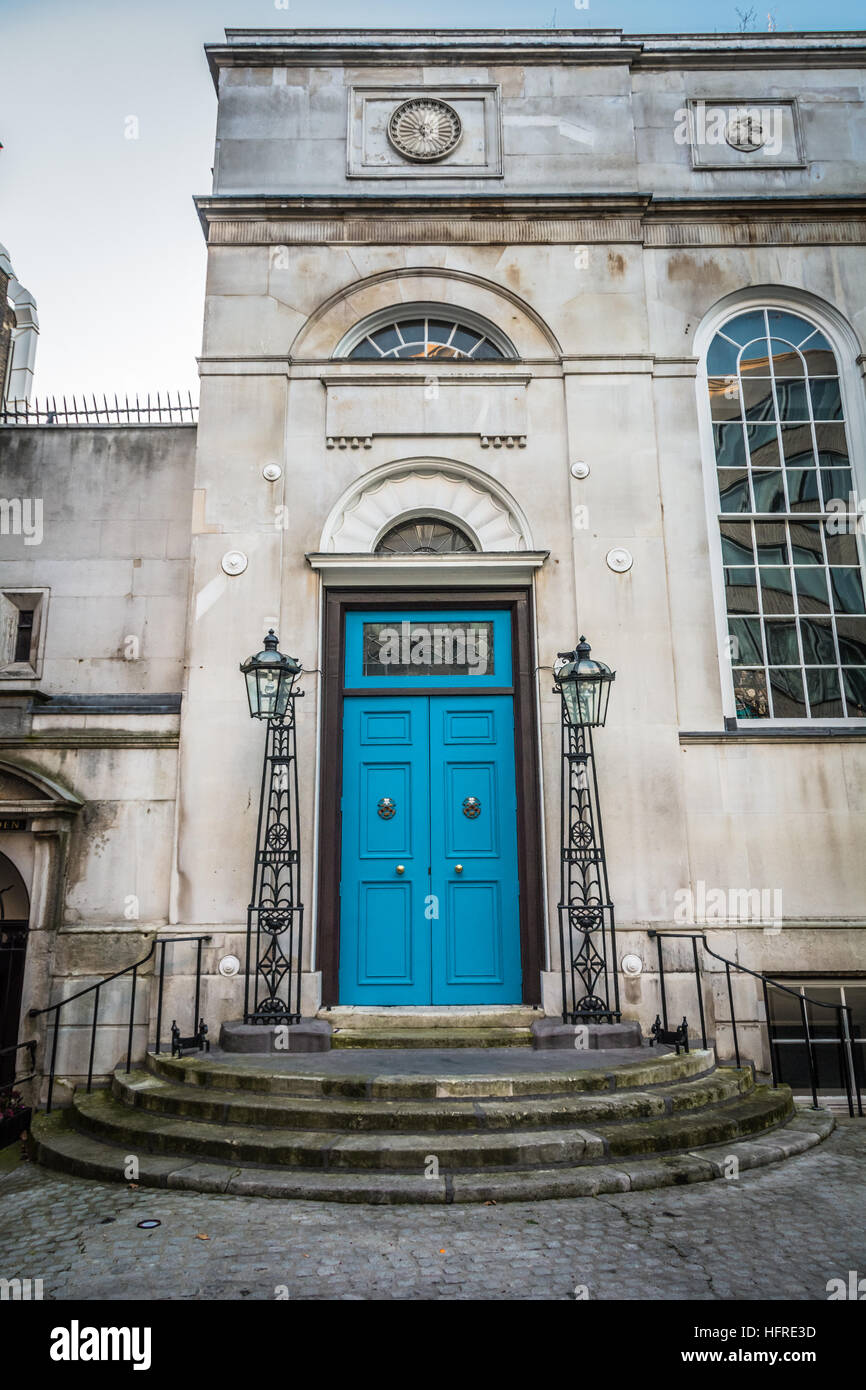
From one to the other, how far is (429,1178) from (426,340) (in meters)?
8.04

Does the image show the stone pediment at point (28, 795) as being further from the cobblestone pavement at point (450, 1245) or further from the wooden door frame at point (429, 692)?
the cobblestone pavement at point (450, 1245)

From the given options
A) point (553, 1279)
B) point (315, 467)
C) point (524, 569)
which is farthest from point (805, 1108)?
point (315, 467)

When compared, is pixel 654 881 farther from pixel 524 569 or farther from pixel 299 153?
pixel 299 153

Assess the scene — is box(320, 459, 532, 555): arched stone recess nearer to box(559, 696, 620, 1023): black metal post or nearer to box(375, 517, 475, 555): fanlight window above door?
box(375, 517, 475, 555): fanlight window above door

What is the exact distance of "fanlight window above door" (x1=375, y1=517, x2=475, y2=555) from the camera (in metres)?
8.99

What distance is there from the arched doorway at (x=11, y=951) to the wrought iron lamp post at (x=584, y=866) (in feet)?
15.7

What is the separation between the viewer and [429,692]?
28.5 feet

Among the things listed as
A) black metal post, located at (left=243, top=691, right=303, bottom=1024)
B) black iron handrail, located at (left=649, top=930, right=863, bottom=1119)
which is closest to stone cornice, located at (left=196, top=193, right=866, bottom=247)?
black metal post, located at (left=243, top=691, right=303, bottom=1024)

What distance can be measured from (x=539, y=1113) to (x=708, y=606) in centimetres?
525

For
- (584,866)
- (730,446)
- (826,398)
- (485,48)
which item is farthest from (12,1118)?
(485,48)

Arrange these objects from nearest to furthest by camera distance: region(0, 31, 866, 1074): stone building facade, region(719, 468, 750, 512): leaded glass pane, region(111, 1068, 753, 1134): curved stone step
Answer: region(111, 1068, 753, 1134): curved stone step
region(0, 31, 866, 1074): stone building facade
region(719, 468, 750, 512): leaded glass pane

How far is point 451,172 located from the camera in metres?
9.76

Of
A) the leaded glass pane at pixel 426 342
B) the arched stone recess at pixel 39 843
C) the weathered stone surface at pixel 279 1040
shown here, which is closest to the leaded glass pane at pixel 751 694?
the leaded glass pane at pixel 426 342

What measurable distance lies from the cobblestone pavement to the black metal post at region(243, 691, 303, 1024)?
2.33 meters
